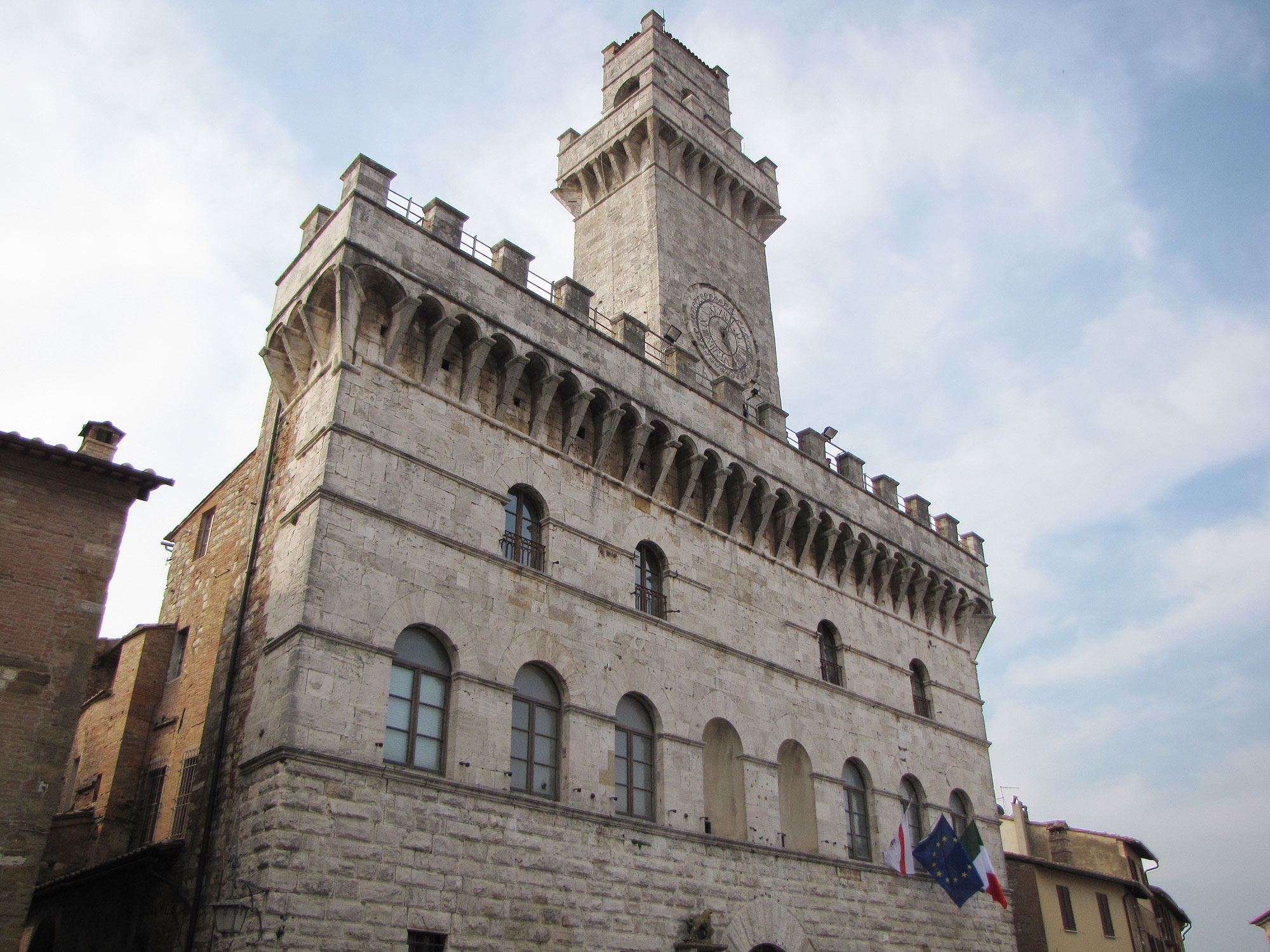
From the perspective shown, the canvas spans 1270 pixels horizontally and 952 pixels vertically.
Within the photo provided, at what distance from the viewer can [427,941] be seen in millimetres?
12656

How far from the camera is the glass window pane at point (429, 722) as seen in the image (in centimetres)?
1380

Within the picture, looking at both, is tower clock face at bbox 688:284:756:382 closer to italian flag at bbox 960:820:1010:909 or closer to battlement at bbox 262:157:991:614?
battlement at bbox 262:157:991:614

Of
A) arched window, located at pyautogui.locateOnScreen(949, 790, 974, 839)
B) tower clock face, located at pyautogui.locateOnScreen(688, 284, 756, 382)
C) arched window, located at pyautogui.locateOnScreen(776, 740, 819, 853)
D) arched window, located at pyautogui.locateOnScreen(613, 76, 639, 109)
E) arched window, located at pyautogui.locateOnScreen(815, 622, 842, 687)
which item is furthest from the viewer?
arched window, located at pyautogui.locateOnScreen(613, 76, 639, 109)

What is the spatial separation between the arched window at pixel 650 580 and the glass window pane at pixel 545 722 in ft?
9.05

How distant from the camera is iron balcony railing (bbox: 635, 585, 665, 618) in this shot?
17.6 meters

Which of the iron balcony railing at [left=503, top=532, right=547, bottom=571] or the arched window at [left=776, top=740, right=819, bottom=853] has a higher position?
the iron balcony railing at [left=503, top=532, right=547, bottom=571]

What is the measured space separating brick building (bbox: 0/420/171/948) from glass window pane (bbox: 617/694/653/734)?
741cm

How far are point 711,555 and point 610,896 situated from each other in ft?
21.2

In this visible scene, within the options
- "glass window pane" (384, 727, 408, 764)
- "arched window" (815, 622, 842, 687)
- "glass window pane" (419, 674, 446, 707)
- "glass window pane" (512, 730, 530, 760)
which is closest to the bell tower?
"arched window" (815, 622, 842, 687)

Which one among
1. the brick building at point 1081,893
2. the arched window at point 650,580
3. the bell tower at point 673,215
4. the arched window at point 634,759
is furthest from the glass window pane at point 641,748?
the brick building at point 1081,893

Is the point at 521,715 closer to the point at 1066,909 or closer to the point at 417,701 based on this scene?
the point at 417,701

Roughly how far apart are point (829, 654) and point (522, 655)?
8144mm

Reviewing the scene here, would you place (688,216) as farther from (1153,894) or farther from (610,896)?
(1153,894)

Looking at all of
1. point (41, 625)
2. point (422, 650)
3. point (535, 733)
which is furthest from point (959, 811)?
point (41, 625)
